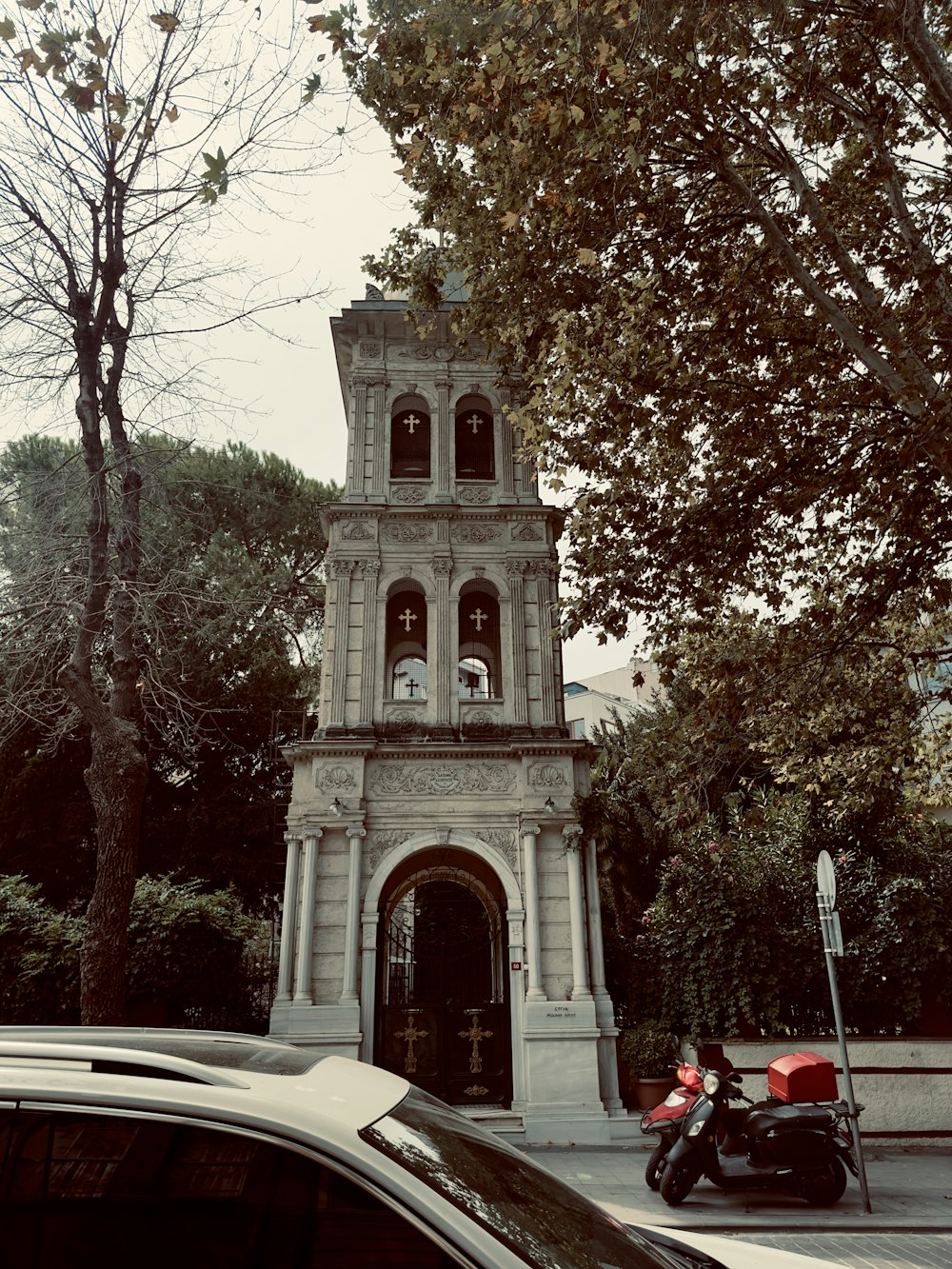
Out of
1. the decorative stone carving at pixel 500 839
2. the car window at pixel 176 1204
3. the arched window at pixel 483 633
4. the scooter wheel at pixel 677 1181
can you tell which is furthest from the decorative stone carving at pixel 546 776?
the car window at pixel 176 1204

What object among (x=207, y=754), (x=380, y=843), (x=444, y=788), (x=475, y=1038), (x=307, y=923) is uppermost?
(x=207, y=754)

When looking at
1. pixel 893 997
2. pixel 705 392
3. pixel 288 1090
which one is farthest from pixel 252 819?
pixel 288 1090

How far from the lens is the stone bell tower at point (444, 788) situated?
13.6 metres

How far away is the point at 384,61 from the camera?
425 inches

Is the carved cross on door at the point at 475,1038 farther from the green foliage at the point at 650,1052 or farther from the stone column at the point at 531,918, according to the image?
the green foliage at the point at 650,1052

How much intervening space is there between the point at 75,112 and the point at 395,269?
605 centimetres

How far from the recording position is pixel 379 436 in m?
17.4

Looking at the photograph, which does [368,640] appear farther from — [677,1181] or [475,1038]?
[677,1181]

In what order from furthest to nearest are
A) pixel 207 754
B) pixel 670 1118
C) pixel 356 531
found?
pixel 207 754, pixel 356 531, pixel 670 1118

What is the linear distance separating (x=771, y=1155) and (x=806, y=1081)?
0.84m

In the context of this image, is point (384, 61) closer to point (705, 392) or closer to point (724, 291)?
point (724, 291)

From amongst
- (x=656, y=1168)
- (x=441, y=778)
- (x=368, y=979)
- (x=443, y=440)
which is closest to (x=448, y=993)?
(x=368, y=979)

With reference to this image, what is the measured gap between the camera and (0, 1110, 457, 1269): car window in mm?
1720

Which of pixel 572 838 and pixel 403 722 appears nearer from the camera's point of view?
pixel 572 838
